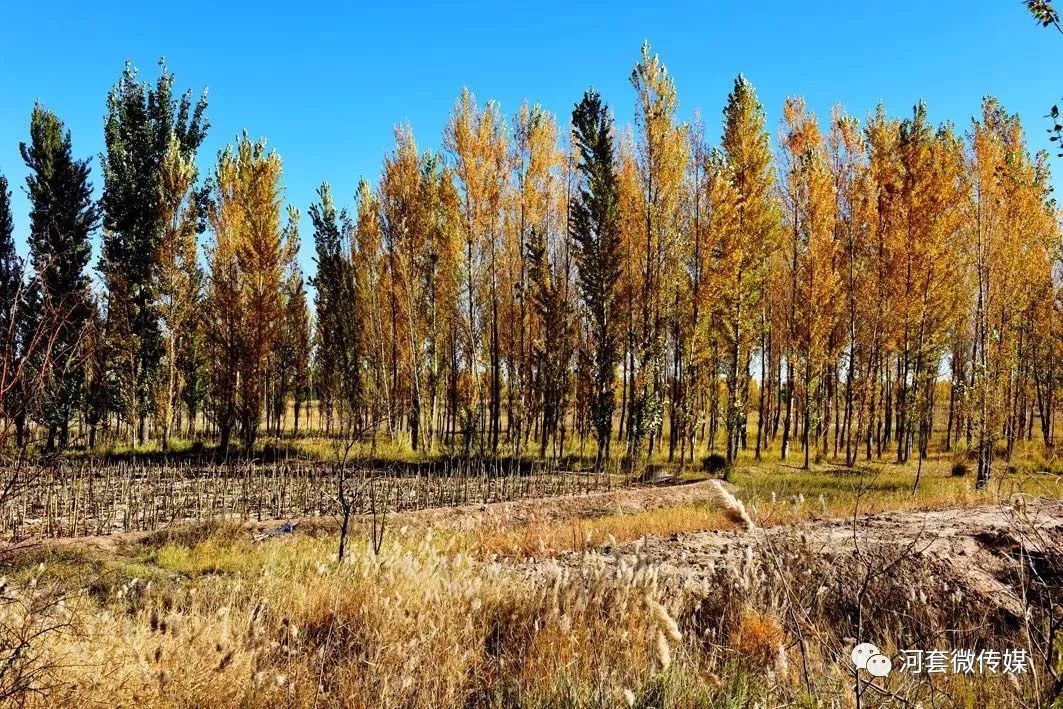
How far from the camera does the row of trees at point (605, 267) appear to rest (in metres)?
18.1

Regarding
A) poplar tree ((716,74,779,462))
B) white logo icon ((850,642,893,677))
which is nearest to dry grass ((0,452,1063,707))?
white logo icon ((850,642,893,677))

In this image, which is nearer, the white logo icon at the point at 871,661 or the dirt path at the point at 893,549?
the white logo icon at the point at 871,661

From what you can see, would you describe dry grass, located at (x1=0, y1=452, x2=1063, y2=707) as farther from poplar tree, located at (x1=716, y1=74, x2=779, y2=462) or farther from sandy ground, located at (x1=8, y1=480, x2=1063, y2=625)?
poplar tree, located at (x1=716, y1=74, x2=779, y2=462)

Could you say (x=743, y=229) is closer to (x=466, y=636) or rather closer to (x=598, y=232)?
(x=598, y=232)

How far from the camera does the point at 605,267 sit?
18.8 meters

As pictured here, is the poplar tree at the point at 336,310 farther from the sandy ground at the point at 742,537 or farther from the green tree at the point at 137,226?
the sandy ground at the point at 742,537

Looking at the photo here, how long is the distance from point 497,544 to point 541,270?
12852mm

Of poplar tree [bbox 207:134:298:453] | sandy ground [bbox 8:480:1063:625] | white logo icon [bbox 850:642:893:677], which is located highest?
poplar tree [bbox 207:134:298:453]

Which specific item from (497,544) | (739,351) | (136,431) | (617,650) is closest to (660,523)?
(497,544)

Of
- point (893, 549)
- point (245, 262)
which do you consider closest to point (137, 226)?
point (245, 262)

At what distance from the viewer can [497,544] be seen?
8023mm

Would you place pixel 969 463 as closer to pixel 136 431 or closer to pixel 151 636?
pixel 151 636

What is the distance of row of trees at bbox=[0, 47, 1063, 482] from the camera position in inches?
714

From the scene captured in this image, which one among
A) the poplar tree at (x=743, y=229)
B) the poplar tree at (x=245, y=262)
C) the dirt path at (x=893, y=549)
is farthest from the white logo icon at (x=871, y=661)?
the poplar tree at (x=245, y=262)
